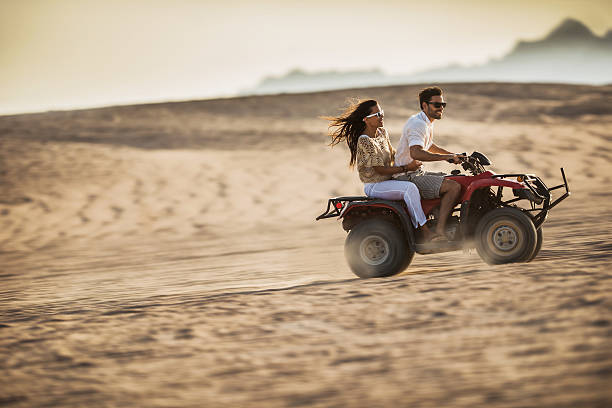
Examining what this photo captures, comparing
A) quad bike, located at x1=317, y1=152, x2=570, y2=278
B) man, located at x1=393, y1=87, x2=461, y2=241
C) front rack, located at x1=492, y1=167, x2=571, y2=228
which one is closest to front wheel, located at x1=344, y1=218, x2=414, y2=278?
quad bike, located at x1=317, y1=152, x2=570, y2=278

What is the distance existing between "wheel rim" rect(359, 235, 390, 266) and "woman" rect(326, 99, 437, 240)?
1.33 ft

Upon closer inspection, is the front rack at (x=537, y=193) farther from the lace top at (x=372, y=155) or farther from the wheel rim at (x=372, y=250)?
the wheel rim at (x=372, y=250)

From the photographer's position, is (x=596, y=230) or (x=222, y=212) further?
(x=222, y=212)

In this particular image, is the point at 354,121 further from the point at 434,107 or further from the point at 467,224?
the point at 467,224

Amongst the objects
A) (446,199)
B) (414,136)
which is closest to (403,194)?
(446,199)

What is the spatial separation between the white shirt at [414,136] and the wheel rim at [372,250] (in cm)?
75

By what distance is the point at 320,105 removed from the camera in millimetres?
33500

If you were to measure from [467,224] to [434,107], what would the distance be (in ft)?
3.59

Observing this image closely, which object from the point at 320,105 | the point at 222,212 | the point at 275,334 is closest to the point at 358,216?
the point at 275,334

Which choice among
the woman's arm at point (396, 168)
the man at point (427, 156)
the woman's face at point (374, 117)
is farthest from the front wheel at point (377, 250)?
the woman's face at point (374, 117)

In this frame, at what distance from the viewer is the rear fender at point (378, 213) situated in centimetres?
656

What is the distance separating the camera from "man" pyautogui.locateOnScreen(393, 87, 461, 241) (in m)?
6.38

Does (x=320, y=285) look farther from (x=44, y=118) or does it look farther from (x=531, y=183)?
(x=44, y=118)

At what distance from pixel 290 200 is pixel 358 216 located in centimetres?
931
